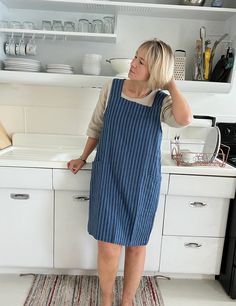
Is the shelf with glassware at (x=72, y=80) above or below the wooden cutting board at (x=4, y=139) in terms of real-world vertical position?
above

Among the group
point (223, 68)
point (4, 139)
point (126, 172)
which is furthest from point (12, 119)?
point (223, 68)

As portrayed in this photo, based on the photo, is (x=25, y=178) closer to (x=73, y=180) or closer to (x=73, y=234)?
(x=73, y=180)

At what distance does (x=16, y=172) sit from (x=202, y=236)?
114 centimetres

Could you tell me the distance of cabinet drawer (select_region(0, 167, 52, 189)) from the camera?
62.4 inches

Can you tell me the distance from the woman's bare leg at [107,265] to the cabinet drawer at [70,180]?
330 mm

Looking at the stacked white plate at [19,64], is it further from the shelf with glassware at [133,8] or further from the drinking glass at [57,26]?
the shelf with glassware at [133,8]

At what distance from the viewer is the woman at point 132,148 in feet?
4.12

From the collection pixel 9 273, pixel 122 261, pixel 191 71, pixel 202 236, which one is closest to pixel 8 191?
pixel 9 273

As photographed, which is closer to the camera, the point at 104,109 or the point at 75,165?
the point at 104,109

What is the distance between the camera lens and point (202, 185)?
1615 millimetres

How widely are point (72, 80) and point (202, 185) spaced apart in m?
1.00

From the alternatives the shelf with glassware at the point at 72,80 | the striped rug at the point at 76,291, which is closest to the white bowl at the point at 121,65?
the shelf with glassware at the point at 72,80

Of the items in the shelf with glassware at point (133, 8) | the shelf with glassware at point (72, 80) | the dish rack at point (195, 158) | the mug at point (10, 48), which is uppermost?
the shelf with glassware at point (133, 8)

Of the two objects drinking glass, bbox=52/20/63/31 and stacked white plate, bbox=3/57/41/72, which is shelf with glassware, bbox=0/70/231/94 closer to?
stacked white plate, bbox=3/57/41/72
